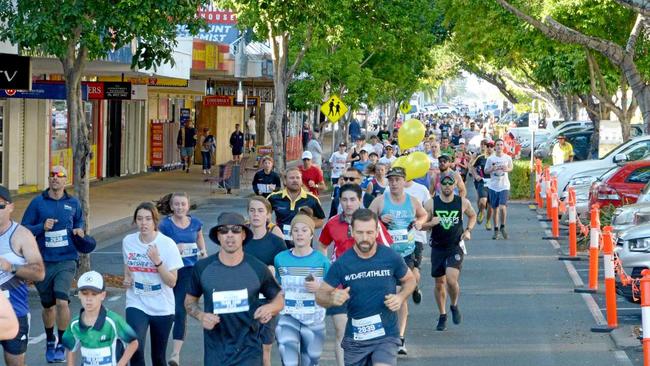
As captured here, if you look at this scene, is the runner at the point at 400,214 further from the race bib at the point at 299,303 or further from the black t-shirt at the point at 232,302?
the black t-shirt at the point at 232,302

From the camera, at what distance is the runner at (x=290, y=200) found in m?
14.0

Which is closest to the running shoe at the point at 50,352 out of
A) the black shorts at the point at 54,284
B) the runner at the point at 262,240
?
the black shorts at the point at 54,284

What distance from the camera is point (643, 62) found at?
33.6 metres

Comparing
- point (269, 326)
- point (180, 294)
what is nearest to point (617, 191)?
point (180, 294)

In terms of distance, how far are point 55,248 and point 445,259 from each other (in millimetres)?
4380

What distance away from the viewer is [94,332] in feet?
28.3

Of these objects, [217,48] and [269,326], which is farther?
[217,48]

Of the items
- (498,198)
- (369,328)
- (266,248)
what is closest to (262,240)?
(266,248)

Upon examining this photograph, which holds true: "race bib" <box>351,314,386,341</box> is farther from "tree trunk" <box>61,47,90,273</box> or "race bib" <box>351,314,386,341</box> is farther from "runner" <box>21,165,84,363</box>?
"tree trunk" <box>61,47,90,273</box>

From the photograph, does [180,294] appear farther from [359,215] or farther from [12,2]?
[12,2]

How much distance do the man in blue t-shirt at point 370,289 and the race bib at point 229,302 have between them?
2.01 ft

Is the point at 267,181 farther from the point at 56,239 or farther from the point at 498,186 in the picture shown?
the point at 498,186

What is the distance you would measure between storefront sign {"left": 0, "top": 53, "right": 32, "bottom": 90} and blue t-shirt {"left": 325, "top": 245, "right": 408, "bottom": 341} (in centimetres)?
1290

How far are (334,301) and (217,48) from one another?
98.7 ft
